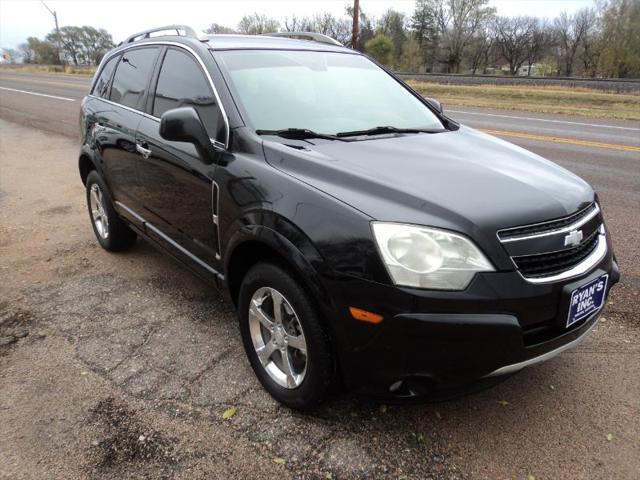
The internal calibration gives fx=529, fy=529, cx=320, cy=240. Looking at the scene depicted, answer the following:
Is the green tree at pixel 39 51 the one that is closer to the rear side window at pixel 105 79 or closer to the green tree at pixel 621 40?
the green tree at pixel 621 40

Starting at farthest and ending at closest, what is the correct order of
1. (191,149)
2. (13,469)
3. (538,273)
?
(191,149), (13,469), (538,273)

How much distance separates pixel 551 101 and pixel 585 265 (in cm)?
2101

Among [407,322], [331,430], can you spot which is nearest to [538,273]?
[407,322]

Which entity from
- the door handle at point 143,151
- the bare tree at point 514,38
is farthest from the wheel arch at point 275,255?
the bare tree at point 514,38

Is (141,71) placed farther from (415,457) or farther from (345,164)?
(415,457)

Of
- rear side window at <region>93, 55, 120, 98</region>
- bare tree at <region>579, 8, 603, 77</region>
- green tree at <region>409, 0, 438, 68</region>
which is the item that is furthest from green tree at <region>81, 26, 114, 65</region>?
rear side window at <region>93, 55, 120, 98</region>

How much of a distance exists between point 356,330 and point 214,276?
127 centimetres

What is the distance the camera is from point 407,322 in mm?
2025

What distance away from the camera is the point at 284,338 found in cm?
259

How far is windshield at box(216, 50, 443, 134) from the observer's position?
9.91ft

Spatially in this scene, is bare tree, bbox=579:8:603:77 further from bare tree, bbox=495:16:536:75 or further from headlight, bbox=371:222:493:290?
headlight, bbox=371:222:493:290

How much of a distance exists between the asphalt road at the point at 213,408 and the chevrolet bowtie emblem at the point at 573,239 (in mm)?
903

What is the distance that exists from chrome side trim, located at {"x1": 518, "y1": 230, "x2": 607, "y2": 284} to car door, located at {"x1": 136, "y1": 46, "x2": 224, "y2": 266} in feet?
5.59

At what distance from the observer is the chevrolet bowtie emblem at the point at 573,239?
2273mm
